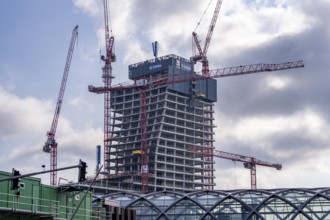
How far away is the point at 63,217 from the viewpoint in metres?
77.1

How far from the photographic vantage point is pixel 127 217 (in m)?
100

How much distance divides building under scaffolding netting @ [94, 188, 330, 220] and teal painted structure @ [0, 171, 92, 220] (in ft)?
141

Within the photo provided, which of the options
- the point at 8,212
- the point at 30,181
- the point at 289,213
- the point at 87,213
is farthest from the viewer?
the point at 289,213

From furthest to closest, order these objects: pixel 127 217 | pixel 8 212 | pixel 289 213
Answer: pixel 289 213 → pixel 127 217 → pixel 8 212

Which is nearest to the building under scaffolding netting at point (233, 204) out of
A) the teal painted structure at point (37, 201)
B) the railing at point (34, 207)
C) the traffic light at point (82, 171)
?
the teal painted structure at point (37, 201)

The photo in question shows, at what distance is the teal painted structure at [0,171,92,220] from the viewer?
66.7 m

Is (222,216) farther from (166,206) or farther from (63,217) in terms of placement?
(63,217)

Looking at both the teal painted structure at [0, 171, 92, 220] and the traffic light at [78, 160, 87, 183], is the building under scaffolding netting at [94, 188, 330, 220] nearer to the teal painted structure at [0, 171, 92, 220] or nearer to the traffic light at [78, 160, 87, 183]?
the teal painted structure at [0, 171, 92, 220]

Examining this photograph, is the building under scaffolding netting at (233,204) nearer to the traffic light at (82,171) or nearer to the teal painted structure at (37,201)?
the teal painted structure at (37,201)

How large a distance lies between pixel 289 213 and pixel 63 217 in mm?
57603

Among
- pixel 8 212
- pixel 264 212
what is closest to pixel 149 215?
pixel 264 212

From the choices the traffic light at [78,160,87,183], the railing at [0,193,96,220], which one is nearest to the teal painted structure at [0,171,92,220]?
the railing at [0,193,96,220]

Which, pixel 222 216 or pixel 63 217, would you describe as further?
pixel 222 216

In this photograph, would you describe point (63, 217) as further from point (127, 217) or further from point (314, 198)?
point (314, 198)
